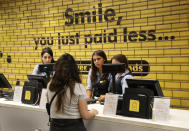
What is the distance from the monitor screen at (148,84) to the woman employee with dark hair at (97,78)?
99cm

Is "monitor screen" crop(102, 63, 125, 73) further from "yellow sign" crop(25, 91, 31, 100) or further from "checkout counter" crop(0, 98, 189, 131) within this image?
"yellow sign" crop(25, 91, 31, 100)

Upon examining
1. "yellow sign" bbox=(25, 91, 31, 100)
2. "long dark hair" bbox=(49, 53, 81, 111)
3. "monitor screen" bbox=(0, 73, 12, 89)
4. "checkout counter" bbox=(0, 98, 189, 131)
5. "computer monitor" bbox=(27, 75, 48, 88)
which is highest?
"long dark hair" bbox=(49, 53, 81, 111)

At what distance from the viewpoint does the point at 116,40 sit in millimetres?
4305

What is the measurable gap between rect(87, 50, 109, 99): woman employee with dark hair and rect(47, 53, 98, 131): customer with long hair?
4.18 ft

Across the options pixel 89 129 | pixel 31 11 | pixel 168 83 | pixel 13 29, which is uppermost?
pixel 31 11

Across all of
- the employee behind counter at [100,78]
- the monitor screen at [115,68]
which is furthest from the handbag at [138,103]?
the employee behind counter at [100,78]

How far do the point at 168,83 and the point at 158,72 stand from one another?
28cm

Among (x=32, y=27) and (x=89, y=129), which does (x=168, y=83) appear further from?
(x=32, y=27)

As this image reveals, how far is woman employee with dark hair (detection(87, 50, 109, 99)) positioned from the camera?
10.3 ft

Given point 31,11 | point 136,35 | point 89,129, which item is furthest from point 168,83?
point 31,11

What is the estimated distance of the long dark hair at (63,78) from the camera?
1.75m

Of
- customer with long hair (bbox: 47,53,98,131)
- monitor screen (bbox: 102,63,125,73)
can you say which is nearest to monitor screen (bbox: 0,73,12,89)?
customer with long hair (bbox: 47,53,98,131)

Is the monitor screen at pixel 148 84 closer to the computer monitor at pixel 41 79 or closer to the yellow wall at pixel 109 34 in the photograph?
the computer monitor at pixel 41 79

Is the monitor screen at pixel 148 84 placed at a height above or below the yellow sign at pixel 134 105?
above
